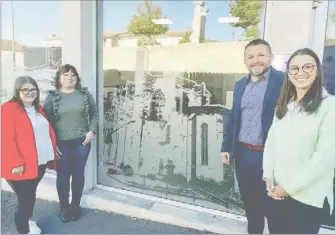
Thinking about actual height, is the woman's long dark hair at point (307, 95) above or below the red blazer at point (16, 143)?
above

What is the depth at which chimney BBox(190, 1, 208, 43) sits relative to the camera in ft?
10.8

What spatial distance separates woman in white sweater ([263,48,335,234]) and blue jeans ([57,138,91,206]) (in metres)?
1.96

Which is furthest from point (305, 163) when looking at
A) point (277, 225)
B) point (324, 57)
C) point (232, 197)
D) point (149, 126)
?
point (149, 126)

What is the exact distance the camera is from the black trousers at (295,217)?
1.88m

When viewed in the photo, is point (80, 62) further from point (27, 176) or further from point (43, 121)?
point (27, 176)

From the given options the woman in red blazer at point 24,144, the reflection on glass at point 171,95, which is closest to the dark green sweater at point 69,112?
the woman in red blazer at point 24,144

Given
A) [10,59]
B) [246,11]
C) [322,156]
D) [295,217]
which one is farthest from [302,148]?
[10,59]

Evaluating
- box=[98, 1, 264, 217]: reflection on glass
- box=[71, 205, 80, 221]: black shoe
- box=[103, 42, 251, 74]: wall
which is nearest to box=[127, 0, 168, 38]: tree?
box=[98, 1, 264, 217]: reflection on glass

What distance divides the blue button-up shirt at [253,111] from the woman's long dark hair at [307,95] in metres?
0.30

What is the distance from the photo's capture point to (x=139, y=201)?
3533mm

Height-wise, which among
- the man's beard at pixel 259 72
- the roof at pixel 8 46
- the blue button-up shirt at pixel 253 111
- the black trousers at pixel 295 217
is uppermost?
the roof at pixel 8 46

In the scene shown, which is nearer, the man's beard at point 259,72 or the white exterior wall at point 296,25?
the man's beard at point 259,72

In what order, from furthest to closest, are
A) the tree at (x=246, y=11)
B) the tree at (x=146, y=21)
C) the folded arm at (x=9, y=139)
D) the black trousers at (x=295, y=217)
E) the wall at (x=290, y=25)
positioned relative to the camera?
the tree at (x=146, y=21) → the tree at (x=246, y=11) → the folded arm at (x=9, y=139) → the wall at (x=290, y=25) → the black trousers at (x=295, y=217)

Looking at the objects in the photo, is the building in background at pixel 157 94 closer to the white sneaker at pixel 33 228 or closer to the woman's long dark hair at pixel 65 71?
the woman's long dark hair at pixel 65 71
